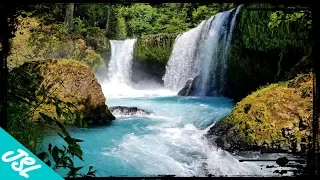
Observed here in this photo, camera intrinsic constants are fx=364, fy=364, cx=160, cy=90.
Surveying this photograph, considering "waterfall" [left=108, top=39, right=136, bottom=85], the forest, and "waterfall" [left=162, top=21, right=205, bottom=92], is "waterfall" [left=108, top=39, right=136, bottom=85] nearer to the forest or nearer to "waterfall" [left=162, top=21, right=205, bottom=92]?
the forest

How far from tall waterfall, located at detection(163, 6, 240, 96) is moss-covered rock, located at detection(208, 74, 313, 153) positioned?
430 centimetres

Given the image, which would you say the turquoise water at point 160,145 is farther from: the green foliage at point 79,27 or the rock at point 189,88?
the green foliage at point 79,27

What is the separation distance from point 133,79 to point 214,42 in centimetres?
395

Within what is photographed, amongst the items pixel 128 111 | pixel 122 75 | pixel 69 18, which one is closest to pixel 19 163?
pixel 128 111

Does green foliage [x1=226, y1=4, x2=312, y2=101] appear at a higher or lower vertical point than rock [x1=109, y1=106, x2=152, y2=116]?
higher

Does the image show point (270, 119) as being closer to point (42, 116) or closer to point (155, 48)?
point (42, 116)

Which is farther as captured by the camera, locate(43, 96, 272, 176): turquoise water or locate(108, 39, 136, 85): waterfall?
locate(108, 39, 136, 85): waterfall

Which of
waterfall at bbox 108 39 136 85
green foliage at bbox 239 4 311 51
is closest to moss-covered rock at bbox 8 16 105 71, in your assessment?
waterfall at bbox 108 39 136 85

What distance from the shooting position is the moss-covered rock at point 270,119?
4832 millimetres

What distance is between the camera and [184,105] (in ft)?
30.4

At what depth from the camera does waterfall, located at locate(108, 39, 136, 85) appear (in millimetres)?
12859

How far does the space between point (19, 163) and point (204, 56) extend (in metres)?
10.9

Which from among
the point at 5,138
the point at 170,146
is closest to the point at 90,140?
the point at 170,146

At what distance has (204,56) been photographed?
11352 mm
